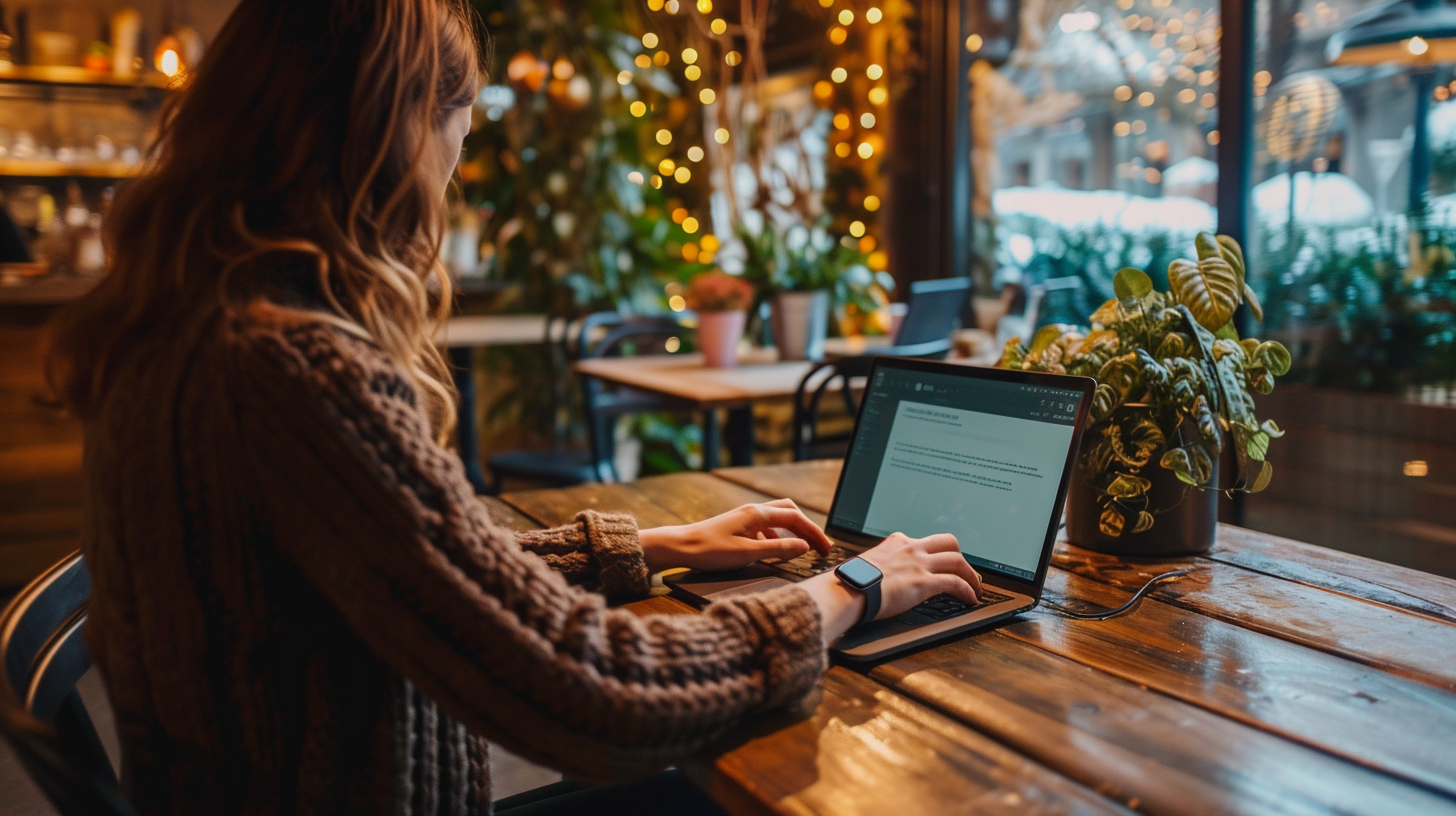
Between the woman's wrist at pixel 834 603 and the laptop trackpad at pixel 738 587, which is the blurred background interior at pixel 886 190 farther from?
the woman's wrist at pixel 834 603

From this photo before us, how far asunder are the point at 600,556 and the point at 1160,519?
63 cm

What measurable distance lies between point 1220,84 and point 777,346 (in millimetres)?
1532

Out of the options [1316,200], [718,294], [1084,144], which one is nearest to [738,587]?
[718,294]

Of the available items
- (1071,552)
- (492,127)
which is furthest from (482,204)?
(1071,552)

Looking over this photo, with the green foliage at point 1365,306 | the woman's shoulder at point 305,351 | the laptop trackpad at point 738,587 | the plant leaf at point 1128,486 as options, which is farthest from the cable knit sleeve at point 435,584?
the green foliage at point 1365,306

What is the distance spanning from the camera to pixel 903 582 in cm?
89

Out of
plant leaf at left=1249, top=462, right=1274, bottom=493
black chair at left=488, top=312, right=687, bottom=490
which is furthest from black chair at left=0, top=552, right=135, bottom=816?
black chair at left=488, top=312, right=687, bottom=490

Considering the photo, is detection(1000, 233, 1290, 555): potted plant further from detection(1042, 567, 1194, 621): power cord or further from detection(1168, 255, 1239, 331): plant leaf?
detection(1042, 567, 1194, 621): power cord

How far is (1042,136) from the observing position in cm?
376

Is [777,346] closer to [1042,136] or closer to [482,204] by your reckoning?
[1042,136]

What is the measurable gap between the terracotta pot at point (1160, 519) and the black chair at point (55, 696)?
97 centimetres

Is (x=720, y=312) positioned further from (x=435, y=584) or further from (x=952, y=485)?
(x=435, y=584)

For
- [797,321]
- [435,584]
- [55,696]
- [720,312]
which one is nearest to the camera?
[435,584]

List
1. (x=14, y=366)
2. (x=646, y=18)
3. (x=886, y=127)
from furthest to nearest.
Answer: (x=646, y=18), (x=886, y=127), (x=14, y=366)
